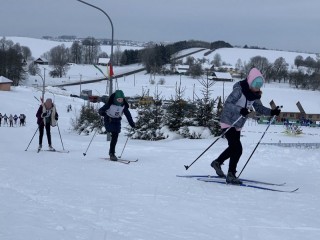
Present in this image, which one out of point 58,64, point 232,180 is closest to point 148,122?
point 232,180

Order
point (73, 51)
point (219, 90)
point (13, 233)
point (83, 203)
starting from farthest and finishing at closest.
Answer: point (73, 51) → point (219, 90) → point (83, 203) → point (13, 233)

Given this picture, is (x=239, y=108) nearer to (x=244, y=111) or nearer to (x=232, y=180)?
(x=244, y=111)

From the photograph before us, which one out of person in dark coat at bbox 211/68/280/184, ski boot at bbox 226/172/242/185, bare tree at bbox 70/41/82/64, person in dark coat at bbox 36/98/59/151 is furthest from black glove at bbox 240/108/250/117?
bare tree at bbox 70/41/82/64

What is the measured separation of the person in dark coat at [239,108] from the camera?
7136mm

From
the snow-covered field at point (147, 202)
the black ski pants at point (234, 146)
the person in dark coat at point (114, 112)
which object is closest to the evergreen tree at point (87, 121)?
the person in dark coat at point (114, 112)

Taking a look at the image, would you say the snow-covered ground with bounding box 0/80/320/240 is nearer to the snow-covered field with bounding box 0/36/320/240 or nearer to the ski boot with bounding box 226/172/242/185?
the snow-covered field with bounding box 0/36/320/240

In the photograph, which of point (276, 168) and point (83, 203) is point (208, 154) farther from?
point (83, 203)

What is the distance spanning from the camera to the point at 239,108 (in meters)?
7.27

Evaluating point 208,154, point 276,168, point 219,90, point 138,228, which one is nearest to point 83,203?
point 138,228

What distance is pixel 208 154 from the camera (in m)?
11.3

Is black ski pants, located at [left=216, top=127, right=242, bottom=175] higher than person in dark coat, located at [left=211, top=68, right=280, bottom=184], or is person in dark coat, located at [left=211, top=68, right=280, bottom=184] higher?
person in dark coat, located at [left=211, top=68, right=280, bottom=184]

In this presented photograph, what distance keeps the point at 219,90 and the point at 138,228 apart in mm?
86819

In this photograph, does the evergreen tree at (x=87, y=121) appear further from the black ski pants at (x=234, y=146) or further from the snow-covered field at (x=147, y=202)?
the black ski pants at (x=234, y=146)

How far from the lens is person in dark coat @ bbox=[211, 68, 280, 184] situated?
714cm
